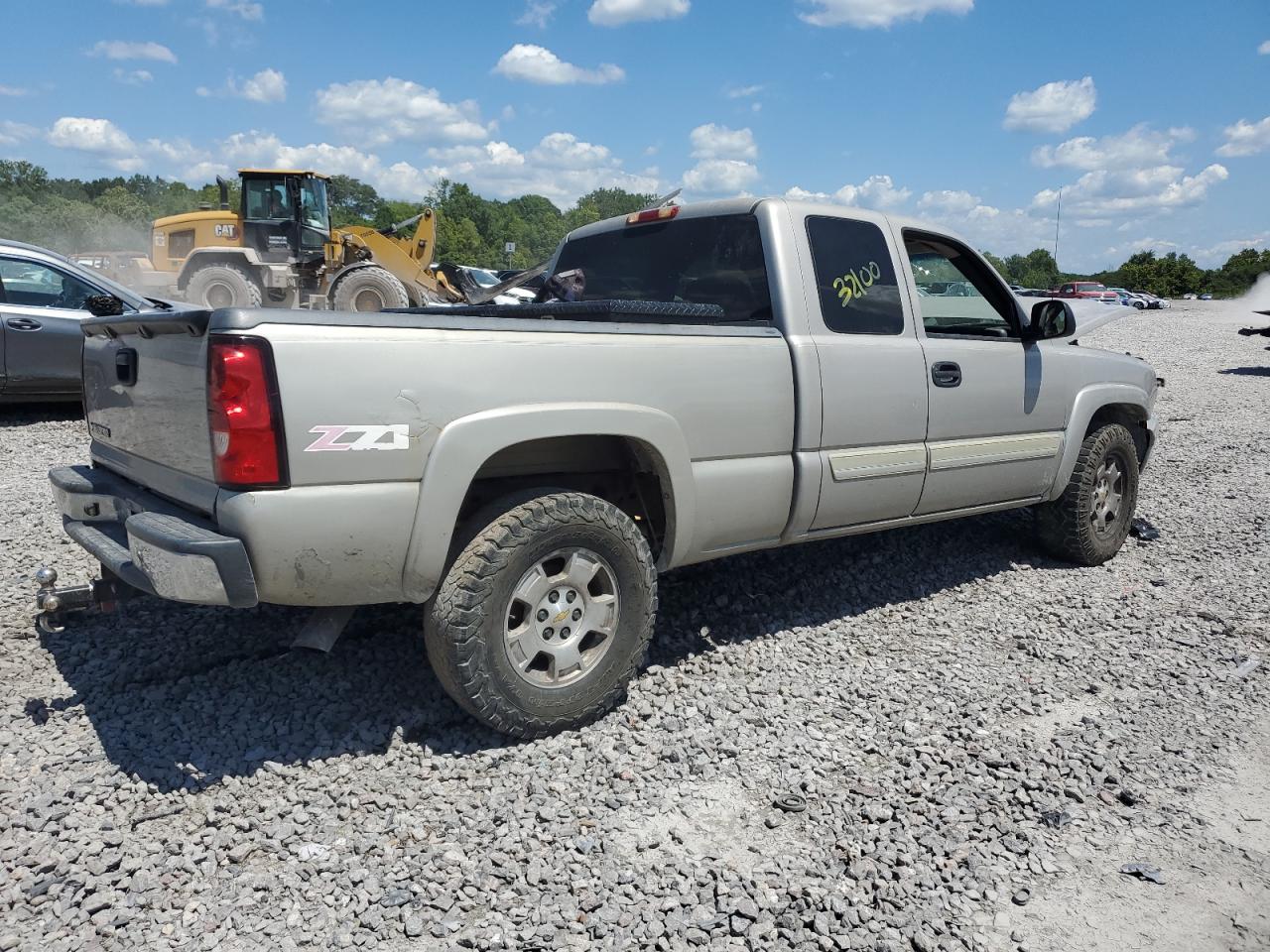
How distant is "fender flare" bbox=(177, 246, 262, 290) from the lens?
1688cm

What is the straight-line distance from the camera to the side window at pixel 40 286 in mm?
8125

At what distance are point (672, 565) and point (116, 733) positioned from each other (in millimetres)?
2146

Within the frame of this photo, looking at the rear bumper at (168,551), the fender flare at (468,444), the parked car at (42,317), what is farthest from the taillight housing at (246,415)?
the parked car at (42,317)

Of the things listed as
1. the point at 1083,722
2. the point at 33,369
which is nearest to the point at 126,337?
the point at 1083,722

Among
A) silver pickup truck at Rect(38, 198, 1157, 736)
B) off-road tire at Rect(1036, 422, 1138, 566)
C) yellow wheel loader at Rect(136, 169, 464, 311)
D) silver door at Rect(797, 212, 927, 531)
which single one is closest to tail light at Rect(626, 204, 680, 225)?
silver pickup truck at Rect(38, 198, 1157, 736)

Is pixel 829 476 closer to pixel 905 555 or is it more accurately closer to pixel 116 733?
pixel 905 555

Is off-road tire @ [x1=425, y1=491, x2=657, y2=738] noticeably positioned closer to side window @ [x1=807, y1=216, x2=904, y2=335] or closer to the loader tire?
side window @ [x1=807, y1=216, x2=904, y2=335]

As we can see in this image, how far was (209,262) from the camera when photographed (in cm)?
1706

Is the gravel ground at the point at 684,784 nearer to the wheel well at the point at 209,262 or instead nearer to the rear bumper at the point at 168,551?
the rear bumper at the point at 168,551

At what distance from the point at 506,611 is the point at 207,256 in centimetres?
1638

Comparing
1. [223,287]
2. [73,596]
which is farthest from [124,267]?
[73,596]

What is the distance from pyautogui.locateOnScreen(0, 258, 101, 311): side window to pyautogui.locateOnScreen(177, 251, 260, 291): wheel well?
357 inches

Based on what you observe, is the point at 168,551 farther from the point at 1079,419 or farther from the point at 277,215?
the point at 277,215

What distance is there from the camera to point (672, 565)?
148 inches
